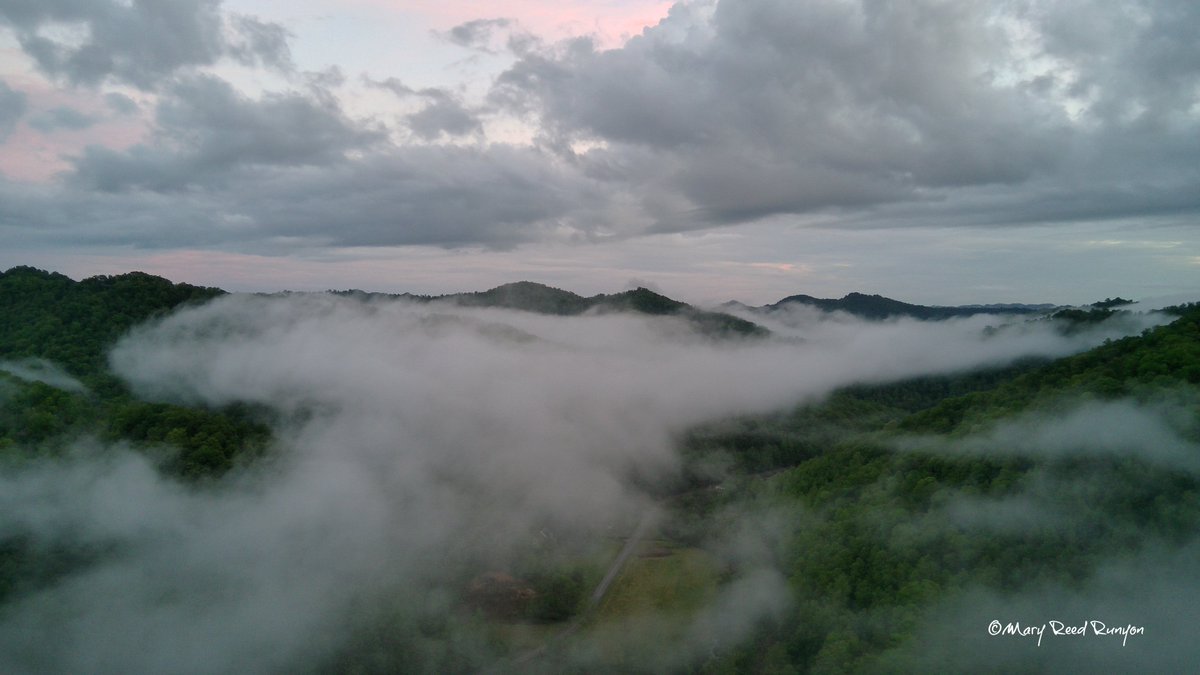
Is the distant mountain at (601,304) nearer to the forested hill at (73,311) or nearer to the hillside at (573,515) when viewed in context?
the hillside at (573,515)

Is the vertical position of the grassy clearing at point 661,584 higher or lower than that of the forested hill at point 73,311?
lower

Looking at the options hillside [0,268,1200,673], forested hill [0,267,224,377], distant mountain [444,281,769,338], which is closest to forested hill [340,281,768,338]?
distant mountain [444,281,769,338]

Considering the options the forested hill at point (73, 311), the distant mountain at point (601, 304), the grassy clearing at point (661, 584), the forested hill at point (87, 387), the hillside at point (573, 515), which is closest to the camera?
the hillside at point (573, 515)

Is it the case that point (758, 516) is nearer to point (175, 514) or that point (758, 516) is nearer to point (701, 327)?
point (175, 514)

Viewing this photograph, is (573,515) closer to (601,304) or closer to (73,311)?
(73,311)

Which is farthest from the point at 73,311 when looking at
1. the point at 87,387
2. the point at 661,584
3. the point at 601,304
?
the point at 601,304

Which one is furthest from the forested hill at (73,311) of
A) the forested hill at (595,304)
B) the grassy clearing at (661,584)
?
the forested hill at (595,304)

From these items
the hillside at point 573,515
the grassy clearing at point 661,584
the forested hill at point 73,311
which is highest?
the forested hill at point 73,311

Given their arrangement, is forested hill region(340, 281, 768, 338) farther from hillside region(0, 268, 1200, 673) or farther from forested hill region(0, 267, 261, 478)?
forested hill region(0, 267, 261, 478)

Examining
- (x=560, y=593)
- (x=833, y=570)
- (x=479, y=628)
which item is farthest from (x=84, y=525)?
(x=833, y=570)
